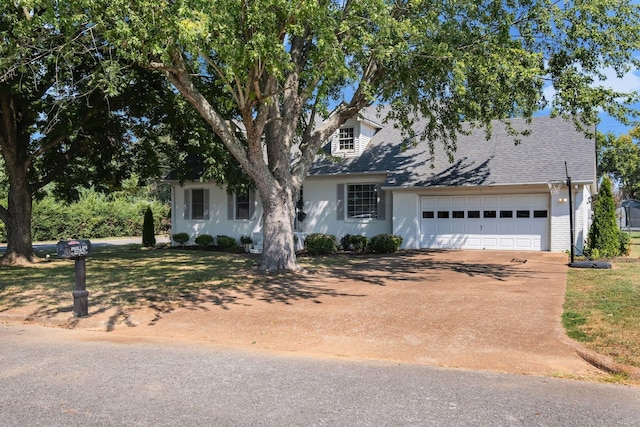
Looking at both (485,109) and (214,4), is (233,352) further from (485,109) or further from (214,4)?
(485,109)

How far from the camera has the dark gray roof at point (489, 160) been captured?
59.4 ft

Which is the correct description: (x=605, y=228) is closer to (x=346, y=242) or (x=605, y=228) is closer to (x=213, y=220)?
(x=346, y=242)

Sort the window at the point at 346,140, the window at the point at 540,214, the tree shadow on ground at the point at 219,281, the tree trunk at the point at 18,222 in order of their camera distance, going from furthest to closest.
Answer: the window at the point at 346,140 → the window at the point at 540,214 → the tree trunk at the point at 18,222 → the tree shadow on ground at the point at 219,281

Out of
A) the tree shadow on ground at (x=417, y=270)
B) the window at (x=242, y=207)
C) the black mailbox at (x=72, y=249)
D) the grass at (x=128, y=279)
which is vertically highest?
the window at (x=242, y=207)

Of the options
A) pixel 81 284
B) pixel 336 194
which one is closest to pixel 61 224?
pixel 336 194

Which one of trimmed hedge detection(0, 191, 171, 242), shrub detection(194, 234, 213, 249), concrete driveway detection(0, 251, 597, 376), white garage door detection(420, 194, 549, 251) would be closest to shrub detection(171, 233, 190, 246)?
shrub detection(194, 234, 213, 249)

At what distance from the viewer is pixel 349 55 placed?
12.2m

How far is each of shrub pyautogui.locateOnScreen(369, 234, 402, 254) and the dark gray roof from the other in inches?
81.4

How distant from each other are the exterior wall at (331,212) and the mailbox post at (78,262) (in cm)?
1361

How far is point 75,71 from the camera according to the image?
15.8 meters

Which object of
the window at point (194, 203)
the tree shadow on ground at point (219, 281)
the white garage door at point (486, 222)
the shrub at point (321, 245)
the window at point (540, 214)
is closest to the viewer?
the tree shadow on ground at point (219, 281)

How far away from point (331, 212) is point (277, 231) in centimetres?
852

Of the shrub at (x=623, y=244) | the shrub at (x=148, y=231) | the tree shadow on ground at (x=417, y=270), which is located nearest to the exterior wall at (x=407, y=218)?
the tree shadow on ground at (x=417, y=270)

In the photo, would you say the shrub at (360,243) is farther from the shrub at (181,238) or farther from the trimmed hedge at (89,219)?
the trimmed hedge at (89,219)
